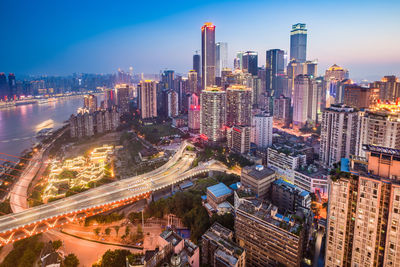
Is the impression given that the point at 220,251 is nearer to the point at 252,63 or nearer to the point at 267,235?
the point at 267,235

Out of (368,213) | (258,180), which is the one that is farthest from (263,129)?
(368,213)

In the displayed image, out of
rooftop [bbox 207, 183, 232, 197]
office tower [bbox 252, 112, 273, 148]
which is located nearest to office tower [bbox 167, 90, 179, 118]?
office tower [bbox 252, 112, 273, 148]

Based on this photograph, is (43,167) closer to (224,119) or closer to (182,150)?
(182,150)

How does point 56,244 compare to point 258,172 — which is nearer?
point 56,244

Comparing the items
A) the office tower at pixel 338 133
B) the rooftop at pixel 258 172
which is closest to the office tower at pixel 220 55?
the office tower at pixel 338 133

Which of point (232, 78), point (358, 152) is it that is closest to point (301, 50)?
point (232, 78)

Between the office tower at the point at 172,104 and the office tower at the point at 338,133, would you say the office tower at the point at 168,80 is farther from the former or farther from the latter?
the office tower at the point at 338,133

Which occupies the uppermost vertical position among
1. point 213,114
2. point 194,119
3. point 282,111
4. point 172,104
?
point 172,104
